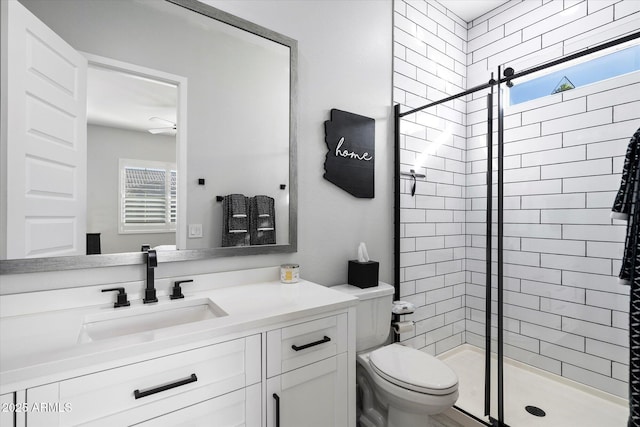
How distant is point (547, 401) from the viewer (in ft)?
5.55

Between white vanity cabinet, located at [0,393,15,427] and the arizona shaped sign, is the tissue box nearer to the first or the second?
the arizona shaped sign

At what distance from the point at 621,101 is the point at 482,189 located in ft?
2.26

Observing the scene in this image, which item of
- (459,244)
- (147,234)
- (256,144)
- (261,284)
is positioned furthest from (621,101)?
(147,234)

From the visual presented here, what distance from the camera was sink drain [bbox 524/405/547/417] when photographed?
1688mm

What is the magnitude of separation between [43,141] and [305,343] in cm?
117

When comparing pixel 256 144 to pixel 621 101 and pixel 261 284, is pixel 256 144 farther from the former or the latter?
pixel 621 101

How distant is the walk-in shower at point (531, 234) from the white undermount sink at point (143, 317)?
4.47ft

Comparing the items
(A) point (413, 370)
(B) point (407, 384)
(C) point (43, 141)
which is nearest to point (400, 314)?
(A) point (413, 370)

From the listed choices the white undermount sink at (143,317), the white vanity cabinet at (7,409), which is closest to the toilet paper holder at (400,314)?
the white undermount sink at (143,317)

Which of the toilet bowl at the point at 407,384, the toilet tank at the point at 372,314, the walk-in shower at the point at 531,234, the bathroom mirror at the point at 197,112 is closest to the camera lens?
the bathroom mirror at the point at 197,112

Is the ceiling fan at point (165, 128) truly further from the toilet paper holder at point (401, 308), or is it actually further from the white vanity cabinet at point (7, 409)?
the toilet paper holder at point (401, 308)

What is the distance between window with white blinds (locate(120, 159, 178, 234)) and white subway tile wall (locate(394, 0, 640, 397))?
1.49m

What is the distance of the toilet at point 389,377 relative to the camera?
136 centimetres

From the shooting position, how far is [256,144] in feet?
5.31
